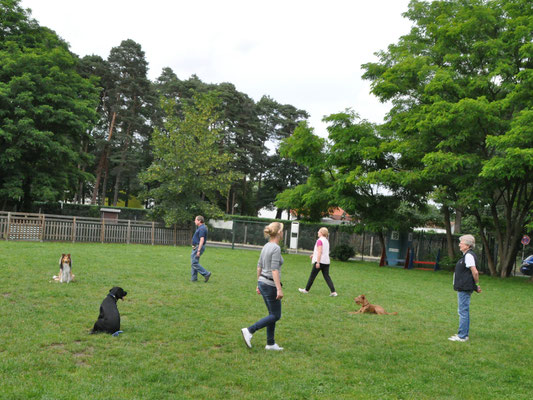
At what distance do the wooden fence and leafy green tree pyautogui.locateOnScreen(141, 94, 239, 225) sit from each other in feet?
4.17

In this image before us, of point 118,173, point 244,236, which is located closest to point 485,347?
point 244,236

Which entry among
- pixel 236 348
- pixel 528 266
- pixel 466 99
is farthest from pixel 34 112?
pixel 528 266

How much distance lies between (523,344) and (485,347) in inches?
33.5

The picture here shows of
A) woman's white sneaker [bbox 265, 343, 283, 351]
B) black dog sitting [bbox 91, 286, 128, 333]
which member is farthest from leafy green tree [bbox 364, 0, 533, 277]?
black dog sitting [bbox 91, 286, 128, 333]

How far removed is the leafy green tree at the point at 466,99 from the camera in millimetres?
16328

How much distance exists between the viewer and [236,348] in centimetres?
572

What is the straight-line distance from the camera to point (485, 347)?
254 inches

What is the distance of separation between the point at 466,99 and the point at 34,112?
22.0 metres

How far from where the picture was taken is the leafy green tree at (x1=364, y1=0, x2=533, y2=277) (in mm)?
16328

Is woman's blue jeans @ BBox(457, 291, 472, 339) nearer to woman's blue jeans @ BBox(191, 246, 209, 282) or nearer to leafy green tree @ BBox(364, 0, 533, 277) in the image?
woman's blue jeans @ BBox(191, 246, 209, 282)

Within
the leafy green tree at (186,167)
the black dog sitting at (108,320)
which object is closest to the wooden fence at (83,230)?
the leafy green tree at (186,167)

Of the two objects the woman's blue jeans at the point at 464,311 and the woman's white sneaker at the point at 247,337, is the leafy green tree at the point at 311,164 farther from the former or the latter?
the woman's white sneaker at the point at 247,337

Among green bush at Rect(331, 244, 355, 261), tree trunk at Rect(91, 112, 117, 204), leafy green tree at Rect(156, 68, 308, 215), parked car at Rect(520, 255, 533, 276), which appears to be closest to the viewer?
parked car at Rect(520, 255, 533, 276)

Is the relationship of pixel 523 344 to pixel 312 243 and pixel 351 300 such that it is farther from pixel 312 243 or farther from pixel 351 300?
pixel 312 243
